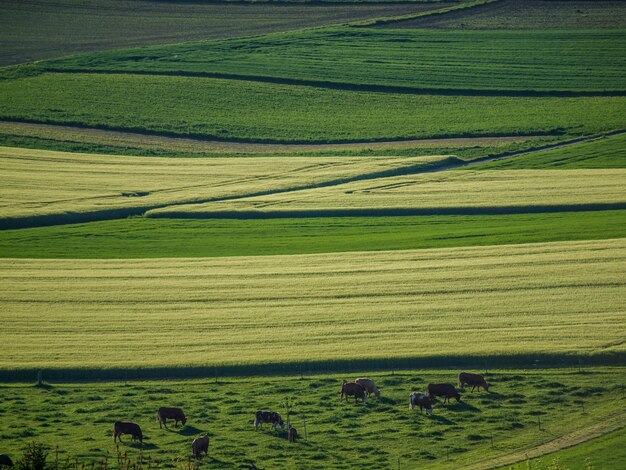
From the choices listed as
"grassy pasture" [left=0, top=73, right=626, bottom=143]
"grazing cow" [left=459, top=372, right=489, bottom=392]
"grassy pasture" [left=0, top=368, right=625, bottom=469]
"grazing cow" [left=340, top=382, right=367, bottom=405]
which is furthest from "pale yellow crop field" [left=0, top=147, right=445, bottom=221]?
"grazing cow" [left=459, top=372, right=489, bottom=392]

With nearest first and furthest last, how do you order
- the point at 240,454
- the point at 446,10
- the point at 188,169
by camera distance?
the point at 240,454
the point at 188,169
the point at 446,10

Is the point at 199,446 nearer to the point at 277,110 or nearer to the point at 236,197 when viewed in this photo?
the point at 236,197

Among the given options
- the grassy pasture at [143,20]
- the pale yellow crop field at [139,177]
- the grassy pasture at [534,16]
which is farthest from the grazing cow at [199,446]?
the grassy pasture at [534,16]

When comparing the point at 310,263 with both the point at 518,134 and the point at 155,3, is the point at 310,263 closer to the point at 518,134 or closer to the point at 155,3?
the point at 518,134

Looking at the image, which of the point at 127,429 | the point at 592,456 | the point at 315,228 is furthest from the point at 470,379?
the point at 315,228

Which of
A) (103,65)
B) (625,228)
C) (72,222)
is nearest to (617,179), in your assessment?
(625,228)

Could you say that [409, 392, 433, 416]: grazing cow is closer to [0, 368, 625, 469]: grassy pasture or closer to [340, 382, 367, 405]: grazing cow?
[0, 368, 625, 469]: grassy pasture
